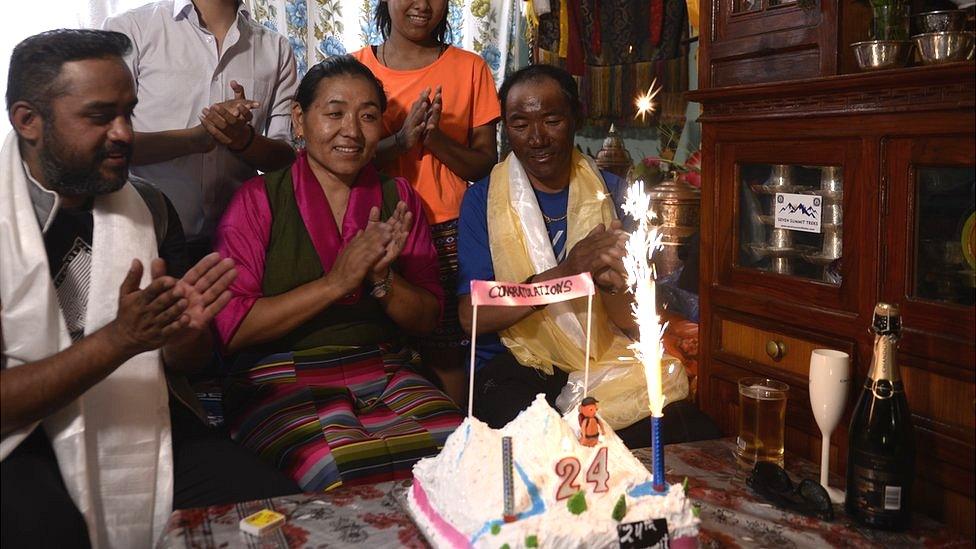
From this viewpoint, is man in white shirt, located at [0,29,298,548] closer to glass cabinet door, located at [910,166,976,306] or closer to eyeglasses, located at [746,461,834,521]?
eyeglasses, located at [746,461,834,521]

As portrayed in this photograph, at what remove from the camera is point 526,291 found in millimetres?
1489

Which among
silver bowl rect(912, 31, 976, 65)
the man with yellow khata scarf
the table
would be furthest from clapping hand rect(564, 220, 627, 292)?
silver bowl rect(912, 31, 976, 65)

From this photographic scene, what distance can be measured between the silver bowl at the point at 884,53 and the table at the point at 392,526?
787mm

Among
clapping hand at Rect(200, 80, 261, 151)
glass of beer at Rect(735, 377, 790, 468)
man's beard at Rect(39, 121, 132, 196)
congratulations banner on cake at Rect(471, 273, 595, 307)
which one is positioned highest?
clapping hand at Rect(200, 80, 261, 151)

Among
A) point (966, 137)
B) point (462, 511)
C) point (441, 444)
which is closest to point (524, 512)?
point (462, 511)

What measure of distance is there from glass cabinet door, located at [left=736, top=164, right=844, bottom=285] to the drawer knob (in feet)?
0.48

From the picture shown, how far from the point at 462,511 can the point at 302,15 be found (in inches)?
84.5

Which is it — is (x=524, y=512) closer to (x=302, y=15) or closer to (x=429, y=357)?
(x=429, y=357)

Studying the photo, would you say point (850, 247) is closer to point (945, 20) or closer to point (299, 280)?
point (945, 20)

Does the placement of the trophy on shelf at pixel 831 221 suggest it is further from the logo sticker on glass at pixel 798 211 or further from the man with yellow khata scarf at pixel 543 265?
the man with yellow khata scarf at pixel 543 265

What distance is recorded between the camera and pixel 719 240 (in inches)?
76.0

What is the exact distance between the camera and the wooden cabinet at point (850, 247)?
144 cm

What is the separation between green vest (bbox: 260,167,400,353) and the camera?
208 cm

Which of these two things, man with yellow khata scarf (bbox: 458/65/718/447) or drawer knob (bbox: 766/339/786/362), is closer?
drawer knob (bbox: 766/339/786/362)
